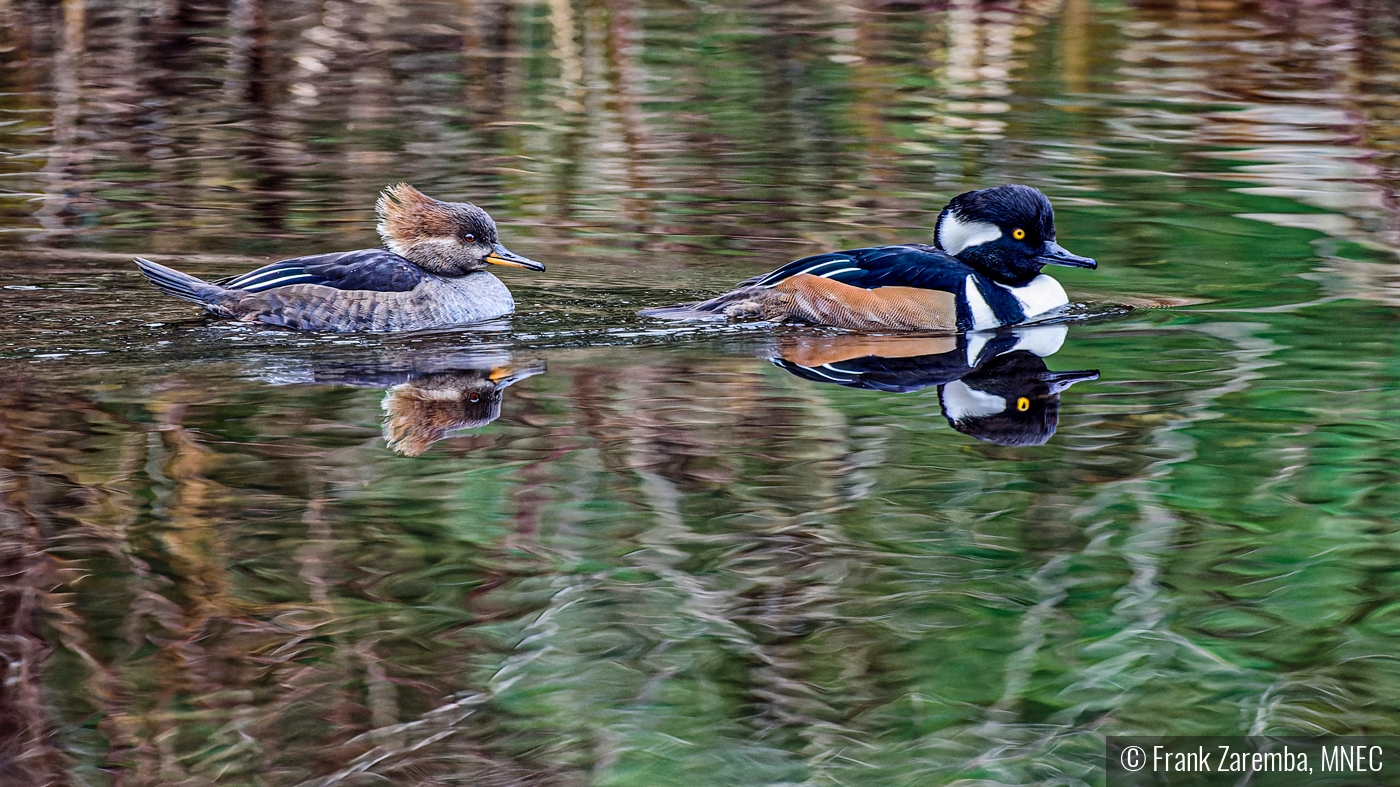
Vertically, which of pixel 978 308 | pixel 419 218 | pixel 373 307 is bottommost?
pixel 978 308

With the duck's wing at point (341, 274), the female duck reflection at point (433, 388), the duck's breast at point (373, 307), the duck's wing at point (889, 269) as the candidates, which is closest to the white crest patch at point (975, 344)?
the duck's wing at point (889, 269)

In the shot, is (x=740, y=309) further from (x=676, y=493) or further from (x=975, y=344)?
(x=676, y=493)

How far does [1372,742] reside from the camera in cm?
405

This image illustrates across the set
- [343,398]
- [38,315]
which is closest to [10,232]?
[38,315]

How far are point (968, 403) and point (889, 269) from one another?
4.63 ft

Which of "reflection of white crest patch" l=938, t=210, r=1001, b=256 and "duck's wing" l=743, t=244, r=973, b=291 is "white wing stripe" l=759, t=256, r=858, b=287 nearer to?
"duck's wing" l=743, t=244, r=973, b=291

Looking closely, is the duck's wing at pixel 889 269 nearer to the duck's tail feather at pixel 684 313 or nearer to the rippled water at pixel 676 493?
the rippled water at pixel 676 493

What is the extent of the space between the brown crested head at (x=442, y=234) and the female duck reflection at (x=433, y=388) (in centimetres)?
92

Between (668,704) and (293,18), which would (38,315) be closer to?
(668,704)

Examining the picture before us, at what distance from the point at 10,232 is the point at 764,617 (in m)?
6.85

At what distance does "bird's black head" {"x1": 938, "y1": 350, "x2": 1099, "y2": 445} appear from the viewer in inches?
245

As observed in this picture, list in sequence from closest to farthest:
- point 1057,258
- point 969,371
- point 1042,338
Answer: point 969,371
point 1042,338
point 1057,258

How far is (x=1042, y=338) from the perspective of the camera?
25.5ft

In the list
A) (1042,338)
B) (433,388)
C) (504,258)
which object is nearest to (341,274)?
(504,258)
